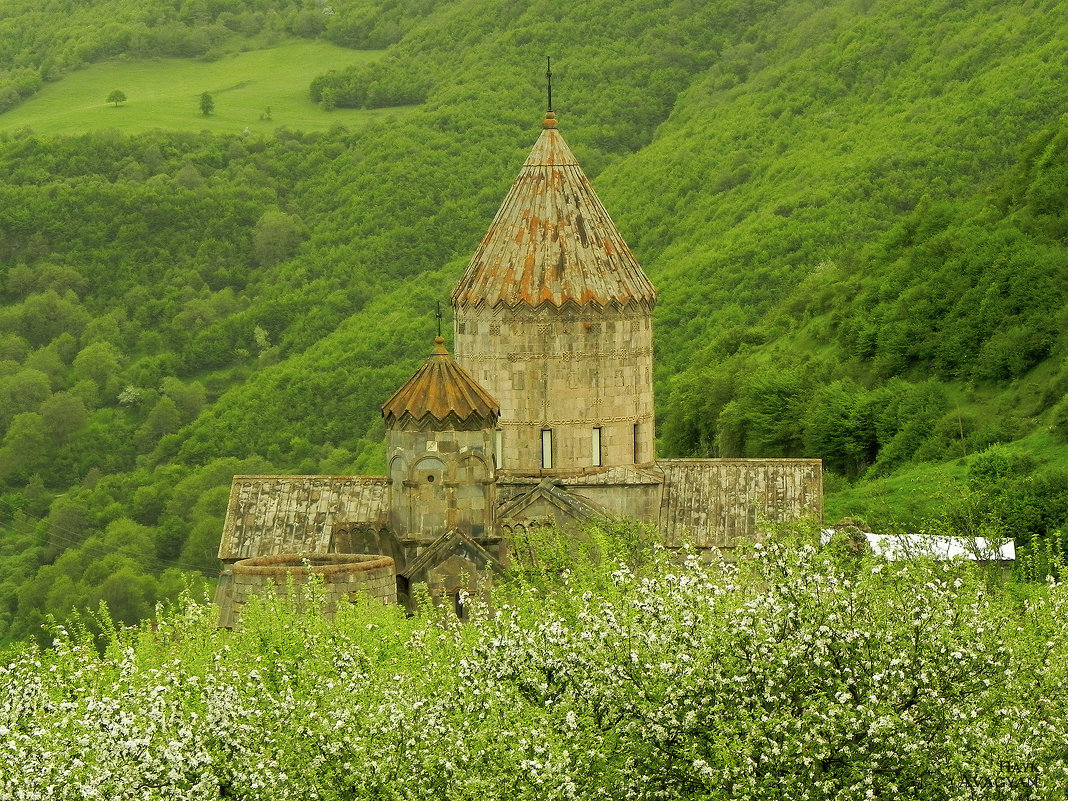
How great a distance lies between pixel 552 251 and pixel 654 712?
18.6 m

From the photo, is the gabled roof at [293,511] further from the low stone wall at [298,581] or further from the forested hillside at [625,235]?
the forested hillside at [625,235]

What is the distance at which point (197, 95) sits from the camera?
422 feet

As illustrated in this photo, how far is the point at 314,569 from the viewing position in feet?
105

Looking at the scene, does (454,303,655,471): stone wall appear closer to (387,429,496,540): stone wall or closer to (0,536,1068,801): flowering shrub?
(387,429,496,540): stone wall

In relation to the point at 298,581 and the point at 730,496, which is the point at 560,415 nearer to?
the point at 730,496

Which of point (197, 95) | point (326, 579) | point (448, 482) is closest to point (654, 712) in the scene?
point (326, 579)

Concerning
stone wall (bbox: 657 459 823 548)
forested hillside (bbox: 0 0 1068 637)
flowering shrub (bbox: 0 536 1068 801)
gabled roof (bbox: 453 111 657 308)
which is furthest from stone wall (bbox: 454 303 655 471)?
flowering shrub (bbox: 0 536 1068 801)

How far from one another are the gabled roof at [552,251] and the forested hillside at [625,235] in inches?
275

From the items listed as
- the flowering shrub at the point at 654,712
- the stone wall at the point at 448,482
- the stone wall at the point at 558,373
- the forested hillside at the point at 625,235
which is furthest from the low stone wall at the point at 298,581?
the forested hillside at the point at 625,235

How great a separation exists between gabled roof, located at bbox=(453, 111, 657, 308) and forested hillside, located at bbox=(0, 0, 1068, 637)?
22.9 feet

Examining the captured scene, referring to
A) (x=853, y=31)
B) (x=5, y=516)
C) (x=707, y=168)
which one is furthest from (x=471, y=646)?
(x=853, y=31)

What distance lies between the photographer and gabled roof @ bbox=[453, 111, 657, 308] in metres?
39.3

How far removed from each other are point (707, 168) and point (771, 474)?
5763 centimetres

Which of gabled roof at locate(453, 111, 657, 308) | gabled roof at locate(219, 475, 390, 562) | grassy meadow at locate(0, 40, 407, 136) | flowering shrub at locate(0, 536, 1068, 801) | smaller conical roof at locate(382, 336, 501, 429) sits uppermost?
grassy meadow at locate(0, 40, 407, 136)
